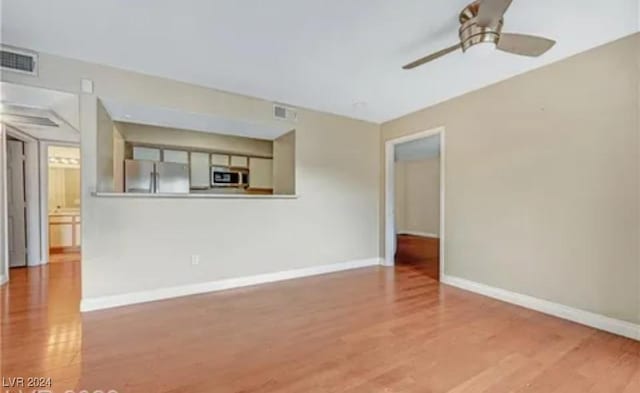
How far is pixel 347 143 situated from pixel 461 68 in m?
2.05

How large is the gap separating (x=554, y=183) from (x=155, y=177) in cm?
532

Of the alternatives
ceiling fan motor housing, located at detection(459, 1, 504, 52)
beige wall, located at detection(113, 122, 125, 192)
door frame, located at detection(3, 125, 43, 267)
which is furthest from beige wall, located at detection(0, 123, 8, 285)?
ceiling fan motor housing, located at detection(459, 1, 504, 52)

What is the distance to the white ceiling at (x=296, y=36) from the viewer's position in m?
2.16

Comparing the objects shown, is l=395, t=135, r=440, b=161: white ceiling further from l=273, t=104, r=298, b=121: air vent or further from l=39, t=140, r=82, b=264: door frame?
l=39, t=140, r=82, b=264: door frame

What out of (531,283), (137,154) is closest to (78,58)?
(137,154)

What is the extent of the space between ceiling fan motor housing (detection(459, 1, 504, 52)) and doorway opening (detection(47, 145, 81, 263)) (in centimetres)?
666

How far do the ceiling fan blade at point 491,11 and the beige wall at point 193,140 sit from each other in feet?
15.1

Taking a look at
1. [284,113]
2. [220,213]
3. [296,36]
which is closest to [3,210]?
[220,213]

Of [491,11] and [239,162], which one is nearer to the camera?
[491,11]

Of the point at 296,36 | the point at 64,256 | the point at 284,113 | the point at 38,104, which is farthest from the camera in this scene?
the point at 64,256

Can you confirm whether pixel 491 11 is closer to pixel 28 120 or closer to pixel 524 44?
pixel 524 44

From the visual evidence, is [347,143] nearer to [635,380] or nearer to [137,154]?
[137,154]

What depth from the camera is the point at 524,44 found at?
7.16ft

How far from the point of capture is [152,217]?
341 centimetres
